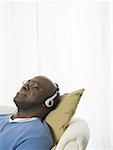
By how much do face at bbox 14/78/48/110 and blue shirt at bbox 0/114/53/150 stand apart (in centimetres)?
10

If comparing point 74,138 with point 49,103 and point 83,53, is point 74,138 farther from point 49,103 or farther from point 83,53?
point 83,53

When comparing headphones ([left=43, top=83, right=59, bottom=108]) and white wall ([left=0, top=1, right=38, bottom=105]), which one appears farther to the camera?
white wall ([left=0, top=1, right=38, bottom=105])

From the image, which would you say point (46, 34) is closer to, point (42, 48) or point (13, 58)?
point (42, 48)

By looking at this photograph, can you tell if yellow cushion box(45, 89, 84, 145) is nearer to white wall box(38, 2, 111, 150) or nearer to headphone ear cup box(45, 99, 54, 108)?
headphone ear cup box(45, 99, 54, 108)

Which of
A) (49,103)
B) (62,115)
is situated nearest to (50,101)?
(49,103)

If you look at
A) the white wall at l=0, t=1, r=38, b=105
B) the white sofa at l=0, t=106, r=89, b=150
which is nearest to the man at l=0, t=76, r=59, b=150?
the white sofa at l=0, t=106, r=89, b=150

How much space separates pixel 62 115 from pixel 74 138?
0.83ft

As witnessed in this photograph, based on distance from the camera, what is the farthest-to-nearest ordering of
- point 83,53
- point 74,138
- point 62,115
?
point 83,53, point 62,115, point 74,138

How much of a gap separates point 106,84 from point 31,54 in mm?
656

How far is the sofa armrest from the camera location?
1.56 m

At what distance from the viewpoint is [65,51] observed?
2.73 m

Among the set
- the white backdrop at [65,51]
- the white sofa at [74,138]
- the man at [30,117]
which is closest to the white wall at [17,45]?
the white backdrop at [65,51]

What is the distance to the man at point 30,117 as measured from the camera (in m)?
1.73

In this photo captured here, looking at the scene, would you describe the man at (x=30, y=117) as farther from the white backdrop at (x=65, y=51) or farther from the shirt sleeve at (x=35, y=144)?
the white backdrop at (x=65, y=51)
